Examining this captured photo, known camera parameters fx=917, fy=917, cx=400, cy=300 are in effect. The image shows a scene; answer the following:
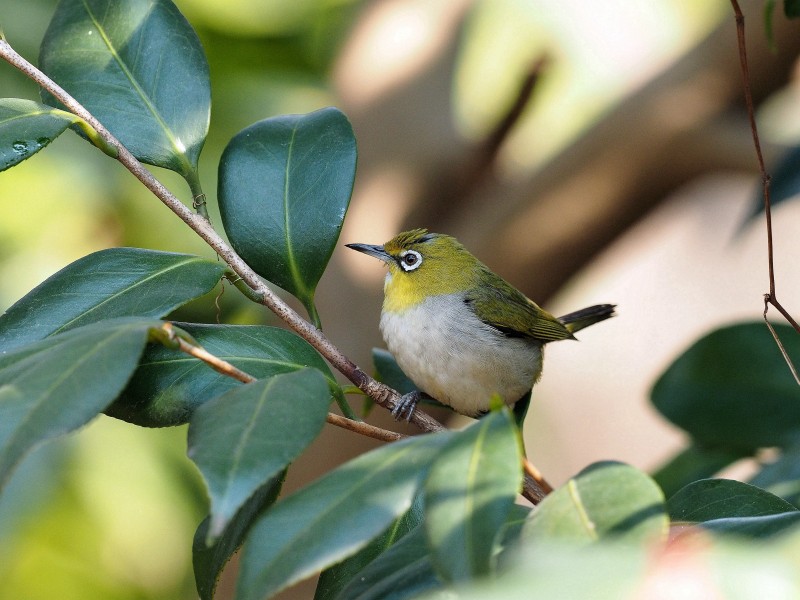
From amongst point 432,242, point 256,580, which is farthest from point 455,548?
point 432,242

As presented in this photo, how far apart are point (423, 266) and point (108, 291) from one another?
1465 mm

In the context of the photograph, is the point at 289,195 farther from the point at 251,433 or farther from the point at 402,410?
the point at 251,433

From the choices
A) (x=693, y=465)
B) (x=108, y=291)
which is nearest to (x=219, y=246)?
(x=108, y=291)

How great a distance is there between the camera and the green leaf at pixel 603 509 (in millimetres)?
773

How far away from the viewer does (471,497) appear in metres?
0.76

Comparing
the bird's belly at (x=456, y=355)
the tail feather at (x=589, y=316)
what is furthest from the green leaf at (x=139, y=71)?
the tail feather at (x=589, y=316)

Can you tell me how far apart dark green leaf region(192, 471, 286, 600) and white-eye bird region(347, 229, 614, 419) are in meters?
0.95

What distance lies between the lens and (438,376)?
2.28 meters

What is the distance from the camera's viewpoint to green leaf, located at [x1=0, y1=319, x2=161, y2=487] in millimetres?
831

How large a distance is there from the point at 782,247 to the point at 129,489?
14.7 ft

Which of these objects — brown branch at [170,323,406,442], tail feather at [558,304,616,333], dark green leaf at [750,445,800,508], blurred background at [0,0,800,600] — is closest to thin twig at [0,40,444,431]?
brown branch at [170,323,406,442]

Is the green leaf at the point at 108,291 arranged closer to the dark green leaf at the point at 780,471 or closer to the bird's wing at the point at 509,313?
the dark green leaf at the point at 780,471

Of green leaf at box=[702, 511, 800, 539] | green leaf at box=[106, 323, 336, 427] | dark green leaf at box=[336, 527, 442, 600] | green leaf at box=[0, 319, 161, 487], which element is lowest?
dark green leaf at box=[336, 527, 442, 600]

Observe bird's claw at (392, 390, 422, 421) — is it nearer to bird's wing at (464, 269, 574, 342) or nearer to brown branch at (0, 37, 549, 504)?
brown branch at (0, 37, 549, 504)
